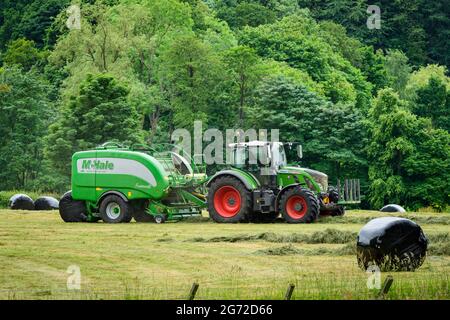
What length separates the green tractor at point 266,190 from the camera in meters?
35.0

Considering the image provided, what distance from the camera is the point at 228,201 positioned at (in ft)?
118

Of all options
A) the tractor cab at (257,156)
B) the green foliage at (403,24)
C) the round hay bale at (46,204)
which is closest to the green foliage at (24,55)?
the green foliage at (403,24)

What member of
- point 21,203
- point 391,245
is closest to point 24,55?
point 21,203

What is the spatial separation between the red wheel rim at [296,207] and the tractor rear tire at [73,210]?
6.45 meters

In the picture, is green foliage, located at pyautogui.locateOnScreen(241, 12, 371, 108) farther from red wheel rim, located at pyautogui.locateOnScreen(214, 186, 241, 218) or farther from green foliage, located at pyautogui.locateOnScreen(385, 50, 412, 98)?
red wheel rim, located at pyautogui.locateOnScreen(214, 186, 241, 218)

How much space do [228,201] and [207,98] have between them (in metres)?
40.4

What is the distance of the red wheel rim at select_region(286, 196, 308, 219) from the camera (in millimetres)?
34969

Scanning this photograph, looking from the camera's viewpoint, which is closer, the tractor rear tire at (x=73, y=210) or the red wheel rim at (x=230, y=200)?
the red wheel rim at (x=230, y=200)

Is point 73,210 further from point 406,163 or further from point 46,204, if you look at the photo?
point 406,163

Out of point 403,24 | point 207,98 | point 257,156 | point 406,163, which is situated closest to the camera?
point 257,156

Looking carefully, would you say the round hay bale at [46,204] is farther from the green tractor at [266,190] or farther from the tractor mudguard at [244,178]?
the tractor mudguard at [244,178]
